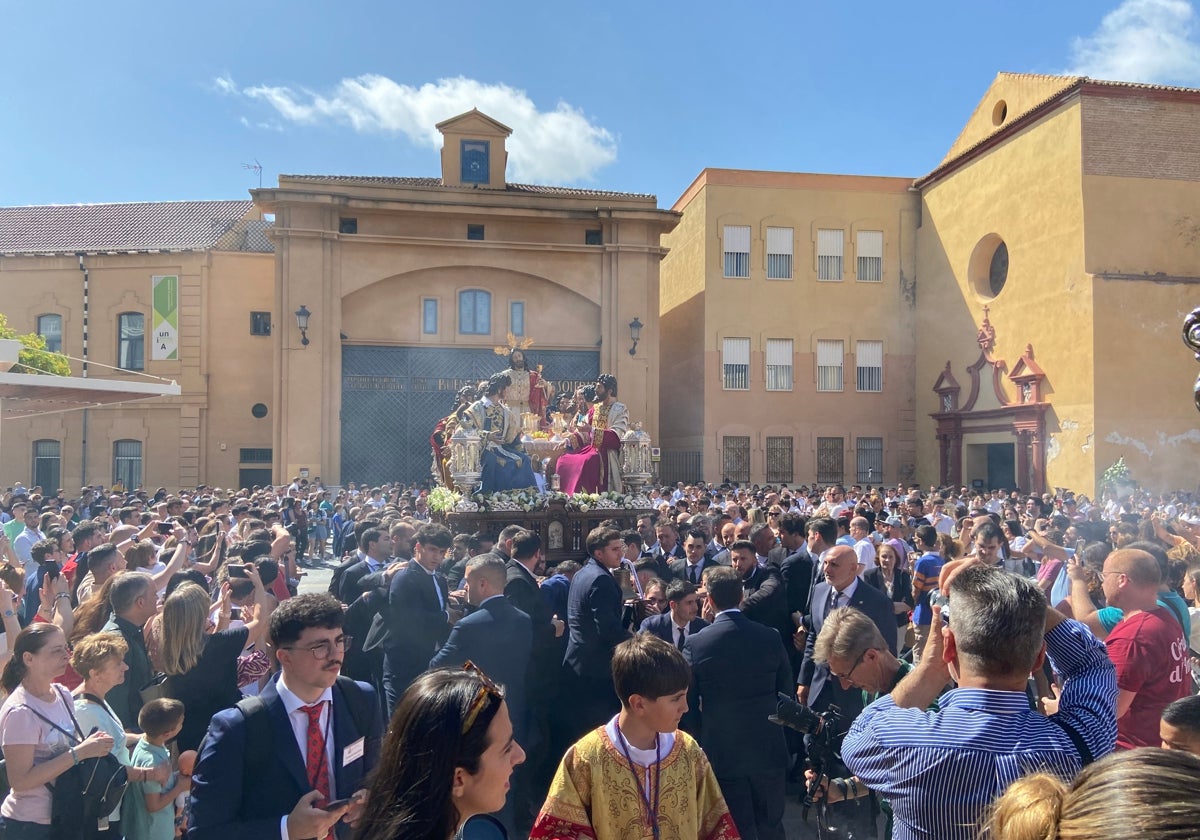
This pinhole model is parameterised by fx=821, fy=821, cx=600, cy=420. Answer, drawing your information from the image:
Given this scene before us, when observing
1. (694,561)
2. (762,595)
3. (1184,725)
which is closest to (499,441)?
(694,561)

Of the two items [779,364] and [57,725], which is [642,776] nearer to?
[57,725]

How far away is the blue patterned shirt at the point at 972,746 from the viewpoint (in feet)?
6.75

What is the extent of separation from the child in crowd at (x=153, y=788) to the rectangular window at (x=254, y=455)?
24496mm

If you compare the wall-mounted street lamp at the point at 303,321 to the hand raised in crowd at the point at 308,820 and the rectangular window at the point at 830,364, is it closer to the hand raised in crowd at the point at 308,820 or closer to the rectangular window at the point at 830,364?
the rectangular window at the point at 830,364

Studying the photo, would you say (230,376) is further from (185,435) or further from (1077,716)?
(1077,716)

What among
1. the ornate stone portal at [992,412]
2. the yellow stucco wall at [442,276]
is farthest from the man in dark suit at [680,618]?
the ornate stone portal at [992,412]

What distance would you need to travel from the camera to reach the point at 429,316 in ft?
81.6

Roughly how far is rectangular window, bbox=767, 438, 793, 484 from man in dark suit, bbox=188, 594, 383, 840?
2490cm

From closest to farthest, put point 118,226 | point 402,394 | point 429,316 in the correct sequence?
point 402,394, point 429,316, point 118,226

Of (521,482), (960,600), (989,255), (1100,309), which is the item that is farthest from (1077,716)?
(989,255)

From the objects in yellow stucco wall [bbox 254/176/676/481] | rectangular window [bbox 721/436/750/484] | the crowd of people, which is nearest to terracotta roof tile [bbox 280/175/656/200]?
yellow stucco wall [bbox 254/176/676/481]

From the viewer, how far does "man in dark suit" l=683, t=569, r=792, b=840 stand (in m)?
4.13

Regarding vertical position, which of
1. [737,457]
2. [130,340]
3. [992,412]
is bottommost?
[737,457]

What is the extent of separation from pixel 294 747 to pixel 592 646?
2696 millimetres
